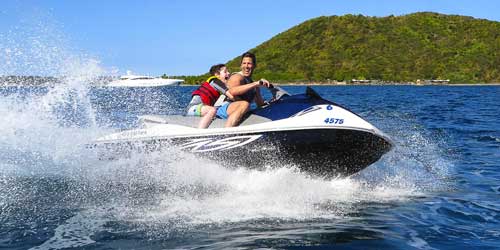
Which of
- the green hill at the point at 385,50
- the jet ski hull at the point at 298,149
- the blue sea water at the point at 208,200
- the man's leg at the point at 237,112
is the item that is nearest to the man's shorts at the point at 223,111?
the man's leg at the point at 237,112

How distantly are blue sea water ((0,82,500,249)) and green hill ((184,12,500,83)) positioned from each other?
11678 centimetres

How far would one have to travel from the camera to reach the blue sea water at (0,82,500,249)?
5.44 meters

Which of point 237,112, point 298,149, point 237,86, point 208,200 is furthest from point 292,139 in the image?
point 208,200

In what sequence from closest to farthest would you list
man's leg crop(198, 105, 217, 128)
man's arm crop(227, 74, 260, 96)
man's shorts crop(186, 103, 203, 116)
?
man's arm crop(227, 74, 260, 96) < man's leg crop(198, 105, 217, 128) < man's shorts crop(186, 103, 203, 116)

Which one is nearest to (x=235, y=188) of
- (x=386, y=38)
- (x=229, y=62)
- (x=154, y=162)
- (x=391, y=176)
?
(x=154, y=162)

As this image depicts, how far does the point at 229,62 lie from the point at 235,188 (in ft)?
511

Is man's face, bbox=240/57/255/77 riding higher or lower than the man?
higher

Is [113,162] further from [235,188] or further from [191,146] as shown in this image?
[235,188]

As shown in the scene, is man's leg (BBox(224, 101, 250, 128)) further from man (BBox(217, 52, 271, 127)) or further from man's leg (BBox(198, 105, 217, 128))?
man's leg (BBox(198, 105, 217, 128))

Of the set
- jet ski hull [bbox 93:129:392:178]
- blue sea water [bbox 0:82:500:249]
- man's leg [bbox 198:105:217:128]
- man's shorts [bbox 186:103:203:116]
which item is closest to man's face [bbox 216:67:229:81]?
man's shorts [bbox 186:103:203:116]

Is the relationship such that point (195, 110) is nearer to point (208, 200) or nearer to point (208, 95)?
point (208, 95)

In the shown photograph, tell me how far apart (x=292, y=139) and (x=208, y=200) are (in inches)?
49.9

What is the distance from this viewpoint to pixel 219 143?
24.6ft

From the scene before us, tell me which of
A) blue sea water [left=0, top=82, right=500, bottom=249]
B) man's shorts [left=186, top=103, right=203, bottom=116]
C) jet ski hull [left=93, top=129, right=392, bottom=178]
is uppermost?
man's shorts [left=186, top=103, right=203, bottom=116]
